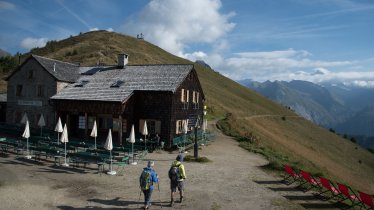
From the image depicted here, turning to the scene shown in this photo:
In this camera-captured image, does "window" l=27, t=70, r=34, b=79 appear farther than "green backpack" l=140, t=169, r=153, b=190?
Yes

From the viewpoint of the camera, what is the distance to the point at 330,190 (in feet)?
54.9

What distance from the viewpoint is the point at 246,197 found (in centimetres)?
1666

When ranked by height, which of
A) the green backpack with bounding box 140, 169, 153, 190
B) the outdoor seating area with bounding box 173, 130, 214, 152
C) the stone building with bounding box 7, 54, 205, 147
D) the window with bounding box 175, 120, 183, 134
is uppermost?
the stone building with bounding box 7, 54, 205, 147

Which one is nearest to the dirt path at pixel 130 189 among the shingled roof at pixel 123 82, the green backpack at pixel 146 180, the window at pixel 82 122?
the green backpack at pixel 146 180

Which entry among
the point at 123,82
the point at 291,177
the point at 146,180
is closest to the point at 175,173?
the point at 146,180

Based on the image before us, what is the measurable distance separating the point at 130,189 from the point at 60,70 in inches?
1004

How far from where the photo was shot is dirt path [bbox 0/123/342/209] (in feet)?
49.7

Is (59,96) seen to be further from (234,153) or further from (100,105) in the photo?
(234,153)

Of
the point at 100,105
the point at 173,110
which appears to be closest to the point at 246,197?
the point at 173,110

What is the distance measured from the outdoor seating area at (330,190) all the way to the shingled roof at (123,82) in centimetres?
1532

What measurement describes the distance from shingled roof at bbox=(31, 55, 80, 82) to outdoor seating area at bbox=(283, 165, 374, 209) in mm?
26607

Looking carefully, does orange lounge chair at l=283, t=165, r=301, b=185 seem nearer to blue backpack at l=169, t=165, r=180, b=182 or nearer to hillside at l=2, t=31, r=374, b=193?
blue backpack at l=169, t=165, r=180, b=182

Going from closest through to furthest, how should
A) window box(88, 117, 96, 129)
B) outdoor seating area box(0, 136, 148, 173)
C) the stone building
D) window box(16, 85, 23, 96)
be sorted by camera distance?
outdoor seating area box(0, 136, 148, 173)
the stone building
window box(88, 117, 96, 129)
window box(16, 85, 23, 96)

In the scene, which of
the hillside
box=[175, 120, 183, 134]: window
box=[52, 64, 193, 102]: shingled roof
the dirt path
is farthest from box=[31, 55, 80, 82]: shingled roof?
the hillside
